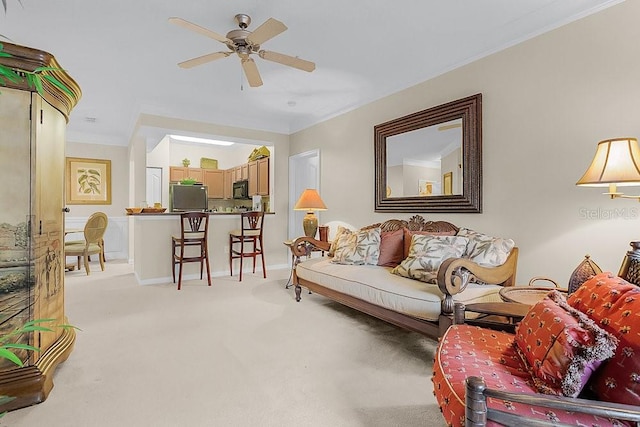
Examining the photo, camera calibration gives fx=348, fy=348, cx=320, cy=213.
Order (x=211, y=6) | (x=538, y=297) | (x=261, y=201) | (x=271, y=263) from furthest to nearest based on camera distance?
(x=261, y=201) → (x=271, y=263) → (x=211, y=6) → (x=538, y=297)

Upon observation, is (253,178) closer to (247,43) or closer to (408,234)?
(408,234)

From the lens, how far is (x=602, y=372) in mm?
1144

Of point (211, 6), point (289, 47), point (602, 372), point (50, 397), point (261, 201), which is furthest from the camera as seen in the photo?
point (261, 201)

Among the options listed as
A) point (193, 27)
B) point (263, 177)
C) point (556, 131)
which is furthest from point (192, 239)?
point (556, 131)

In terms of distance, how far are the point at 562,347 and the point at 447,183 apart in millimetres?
2390

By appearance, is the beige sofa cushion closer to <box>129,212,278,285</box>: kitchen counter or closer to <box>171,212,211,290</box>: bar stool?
<box>171,212,211,290</box>: bar stool

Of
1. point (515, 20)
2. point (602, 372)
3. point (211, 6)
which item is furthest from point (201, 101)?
point (602, 372)

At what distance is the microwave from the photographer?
698cm

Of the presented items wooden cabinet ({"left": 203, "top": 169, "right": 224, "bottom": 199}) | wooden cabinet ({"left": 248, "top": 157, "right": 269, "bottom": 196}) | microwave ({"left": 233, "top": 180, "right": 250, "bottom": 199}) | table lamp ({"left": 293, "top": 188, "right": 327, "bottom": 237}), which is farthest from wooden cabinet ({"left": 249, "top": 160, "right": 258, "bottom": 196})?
table lamp ({"left": 293, "top": 188, "right": 327, "bottom": 237})

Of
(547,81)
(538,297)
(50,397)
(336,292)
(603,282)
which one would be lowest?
(50,397)

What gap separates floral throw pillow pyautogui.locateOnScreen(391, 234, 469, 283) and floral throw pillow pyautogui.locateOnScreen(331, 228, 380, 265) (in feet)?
1.60

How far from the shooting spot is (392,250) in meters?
3.49

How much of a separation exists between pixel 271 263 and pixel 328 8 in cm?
412

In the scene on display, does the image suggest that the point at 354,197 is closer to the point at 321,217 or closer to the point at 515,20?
the point at 321,217
